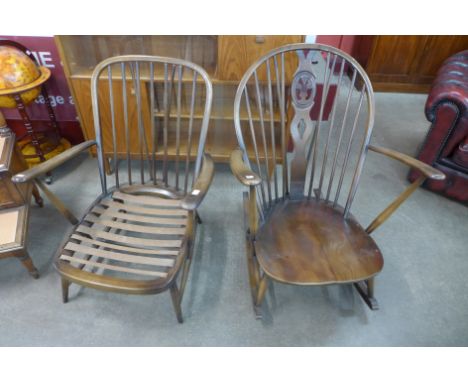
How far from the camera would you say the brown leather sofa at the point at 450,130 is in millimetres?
1725

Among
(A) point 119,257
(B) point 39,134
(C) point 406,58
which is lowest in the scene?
(B) point 39,134

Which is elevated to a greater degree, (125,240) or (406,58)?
(406,58)

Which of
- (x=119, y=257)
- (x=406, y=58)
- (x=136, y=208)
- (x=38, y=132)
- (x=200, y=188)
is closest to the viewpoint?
(x=200, y=188)

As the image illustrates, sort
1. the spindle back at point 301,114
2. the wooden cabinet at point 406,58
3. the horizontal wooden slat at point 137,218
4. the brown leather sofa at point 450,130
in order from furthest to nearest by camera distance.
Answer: the wooden cabinet at point 406,58, the brown leather sofa at point 450,130, the horizontal wooden slat at point 137,218, the spindle back at point 301,114

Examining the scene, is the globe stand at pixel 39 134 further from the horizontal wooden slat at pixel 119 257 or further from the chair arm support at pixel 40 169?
the horizontal wooden slat at pixel 119 257

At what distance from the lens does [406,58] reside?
3.17 m

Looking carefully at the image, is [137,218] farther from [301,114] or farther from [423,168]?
[423,168]

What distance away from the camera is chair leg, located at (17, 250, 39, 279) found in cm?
139

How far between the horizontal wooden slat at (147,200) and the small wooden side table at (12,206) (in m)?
0.48

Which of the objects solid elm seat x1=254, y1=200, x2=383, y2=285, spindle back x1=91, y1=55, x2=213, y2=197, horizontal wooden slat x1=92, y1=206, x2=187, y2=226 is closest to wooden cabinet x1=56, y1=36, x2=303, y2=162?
spindle back x1=91, y1=55, x2=213, y2=197

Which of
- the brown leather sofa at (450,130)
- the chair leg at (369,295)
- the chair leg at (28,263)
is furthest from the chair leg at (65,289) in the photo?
the brown leather sofa at (450,130)

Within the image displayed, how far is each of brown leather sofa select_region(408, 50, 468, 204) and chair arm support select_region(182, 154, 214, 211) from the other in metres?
1.47

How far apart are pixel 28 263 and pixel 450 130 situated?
7.86ft

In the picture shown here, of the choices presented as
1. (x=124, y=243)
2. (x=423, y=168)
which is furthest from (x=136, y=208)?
(x=423, y=168)
